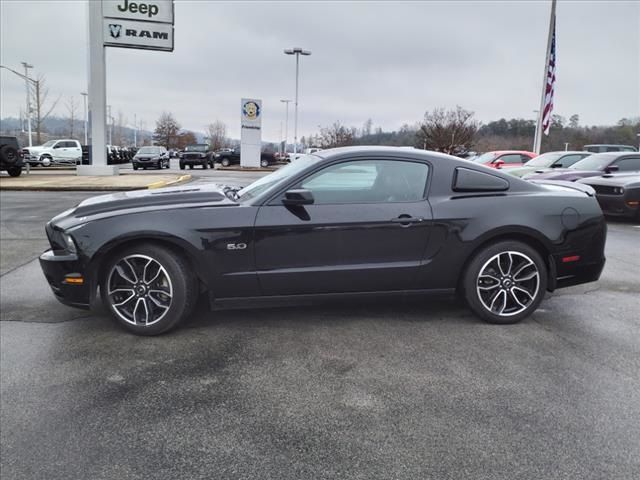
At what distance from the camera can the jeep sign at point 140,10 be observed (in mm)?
19312

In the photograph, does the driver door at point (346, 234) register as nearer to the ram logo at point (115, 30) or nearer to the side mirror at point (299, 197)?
the side mirror at point (299, 197)

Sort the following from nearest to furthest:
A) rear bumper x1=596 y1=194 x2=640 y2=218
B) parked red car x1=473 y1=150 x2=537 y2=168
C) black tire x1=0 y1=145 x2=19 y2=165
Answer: rear bumper x1=596 y1=194 x2=640 y2=218 → parked red car x1=473 y1=150 x2=537 y2=168 → black tire x1=0 y1=145 x2=19 y2=165

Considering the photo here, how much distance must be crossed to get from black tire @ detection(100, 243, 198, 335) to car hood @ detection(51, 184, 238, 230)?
13.2 inches

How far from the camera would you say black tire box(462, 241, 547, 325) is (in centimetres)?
399

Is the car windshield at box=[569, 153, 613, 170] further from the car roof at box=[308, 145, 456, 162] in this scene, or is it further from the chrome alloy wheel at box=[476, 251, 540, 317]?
the car roof at box=[308, 145, 456, 162]

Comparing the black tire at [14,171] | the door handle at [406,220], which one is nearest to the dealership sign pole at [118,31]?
the black tire at [14,171]

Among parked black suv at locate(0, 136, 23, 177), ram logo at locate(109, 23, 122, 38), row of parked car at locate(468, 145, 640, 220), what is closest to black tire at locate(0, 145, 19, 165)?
parked black suv at locate(0, 136, 23, 177)

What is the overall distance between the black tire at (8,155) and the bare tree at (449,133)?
2894cm

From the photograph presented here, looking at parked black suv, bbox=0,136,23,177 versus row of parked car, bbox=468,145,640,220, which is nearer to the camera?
A: row of parked car, bbox=468,145,640,220

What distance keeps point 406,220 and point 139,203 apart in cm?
217

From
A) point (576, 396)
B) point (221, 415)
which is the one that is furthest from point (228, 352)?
point (576, 396)

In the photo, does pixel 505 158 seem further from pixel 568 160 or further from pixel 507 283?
pixel 507 283

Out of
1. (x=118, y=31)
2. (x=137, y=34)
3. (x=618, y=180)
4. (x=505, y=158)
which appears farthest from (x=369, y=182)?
(x=118, y=31)

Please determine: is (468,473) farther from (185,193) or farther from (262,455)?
(185,193)
